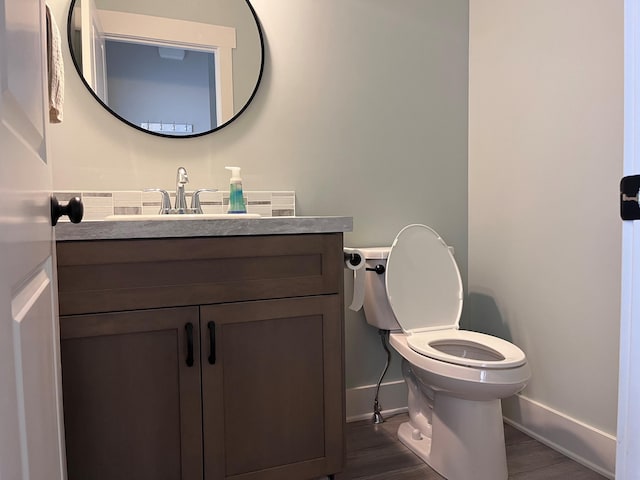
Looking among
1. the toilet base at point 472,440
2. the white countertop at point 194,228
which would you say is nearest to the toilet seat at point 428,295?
the toilet base at point 472,440

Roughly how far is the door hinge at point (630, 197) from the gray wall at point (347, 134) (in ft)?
4.32

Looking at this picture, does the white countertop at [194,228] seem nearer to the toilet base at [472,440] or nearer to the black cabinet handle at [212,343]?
the black cabinet handle at [212,343]

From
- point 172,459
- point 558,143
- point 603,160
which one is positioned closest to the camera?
point 172,459

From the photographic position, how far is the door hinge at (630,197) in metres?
0.83

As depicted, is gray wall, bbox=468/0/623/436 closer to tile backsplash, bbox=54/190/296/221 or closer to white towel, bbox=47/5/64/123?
tile backsplash, bbox=54/190/296/221

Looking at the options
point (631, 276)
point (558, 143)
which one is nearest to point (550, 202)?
point (558, 143)

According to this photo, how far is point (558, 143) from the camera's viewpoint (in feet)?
5.95

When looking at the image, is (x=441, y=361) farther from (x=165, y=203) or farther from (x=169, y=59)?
(x=169, y=59)

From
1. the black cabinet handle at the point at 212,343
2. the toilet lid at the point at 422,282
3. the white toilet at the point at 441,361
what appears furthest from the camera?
the toilet lid at the point at 422,282

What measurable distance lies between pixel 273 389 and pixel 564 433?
1203 millimetres

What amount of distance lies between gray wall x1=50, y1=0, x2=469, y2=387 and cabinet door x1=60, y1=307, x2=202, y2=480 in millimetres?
722

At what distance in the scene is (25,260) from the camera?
55cm

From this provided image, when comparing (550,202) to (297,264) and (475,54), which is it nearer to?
(475,54)

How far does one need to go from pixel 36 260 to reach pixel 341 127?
1605 mm
